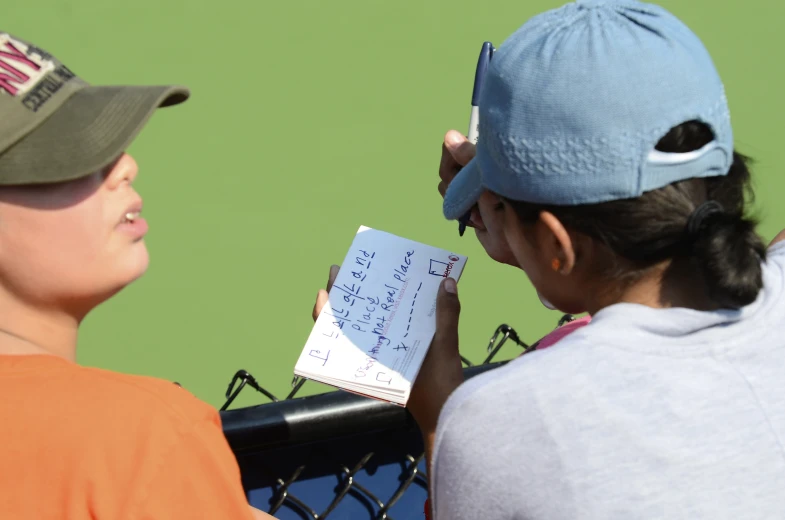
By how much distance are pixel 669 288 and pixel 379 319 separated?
0.50 m

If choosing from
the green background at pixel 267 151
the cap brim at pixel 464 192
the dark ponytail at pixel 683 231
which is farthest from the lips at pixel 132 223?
the green background at pixel 267 151

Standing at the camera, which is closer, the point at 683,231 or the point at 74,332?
the point at 683,231

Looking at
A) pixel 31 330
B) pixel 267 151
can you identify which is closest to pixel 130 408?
pixel 31 330

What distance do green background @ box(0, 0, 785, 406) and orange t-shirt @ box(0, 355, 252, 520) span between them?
1.08m

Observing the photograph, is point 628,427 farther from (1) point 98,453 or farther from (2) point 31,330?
(2) point 31,330

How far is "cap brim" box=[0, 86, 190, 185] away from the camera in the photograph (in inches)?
43.5

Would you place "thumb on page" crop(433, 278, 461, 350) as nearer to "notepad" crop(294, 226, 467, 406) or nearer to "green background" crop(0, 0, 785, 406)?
"notepad" crop(294, 226, 467, 406)

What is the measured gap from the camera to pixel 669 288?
1.10 m

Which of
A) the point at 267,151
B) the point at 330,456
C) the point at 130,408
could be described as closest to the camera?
the point at 130,408

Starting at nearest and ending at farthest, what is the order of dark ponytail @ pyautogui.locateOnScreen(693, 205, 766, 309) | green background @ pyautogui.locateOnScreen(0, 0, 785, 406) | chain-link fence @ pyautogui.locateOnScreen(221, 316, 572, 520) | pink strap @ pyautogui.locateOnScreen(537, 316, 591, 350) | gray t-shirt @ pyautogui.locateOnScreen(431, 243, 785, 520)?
gray t-shirt @ pyautogui.locateOnScreen(431, 243, 785, 520)
dark ponytail @ pyautogui.locateOnScreen(693, 205, 766, 309)
pink strap @ pyautogui.locateOnScreen(537, 316, 591, 350)
chain-link fence @ pyautogui.locateOnScreen(221, 316, 572, 520)
green background @ pyautogui.locateOnScreen(0, 0, 785, 406)

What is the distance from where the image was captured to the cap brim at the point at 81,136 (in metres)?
1.10

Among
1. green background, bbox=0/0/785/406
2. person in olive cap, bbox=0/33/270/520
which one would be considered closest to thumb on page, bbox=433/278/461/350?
person in olive cap, bbox=0/33/270/520

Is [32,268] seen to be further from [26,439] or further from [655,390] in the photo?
[655,390]

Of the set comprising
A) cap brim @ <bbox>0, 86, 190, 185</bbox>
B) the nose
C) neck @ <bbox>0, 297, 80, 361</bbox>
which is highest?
cap brim @ <bbox>0, 86, 190, 185</bbox>
